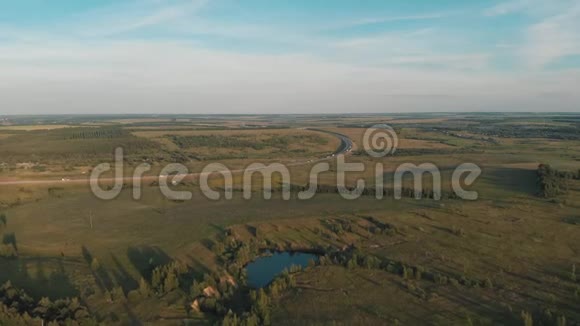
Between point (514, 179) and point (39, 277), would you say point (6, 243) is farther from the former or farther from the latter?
point (514, 179)

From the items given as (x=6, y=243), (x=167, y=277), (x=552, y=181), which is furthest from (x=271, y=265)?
(x=552, y=181)

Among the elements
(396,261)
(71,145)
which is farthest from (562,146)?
(71,145)

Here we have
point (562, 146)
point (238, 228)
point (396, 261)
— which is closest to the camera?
point (396, 261)

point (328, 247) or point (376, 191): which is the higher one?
point (376, 191)

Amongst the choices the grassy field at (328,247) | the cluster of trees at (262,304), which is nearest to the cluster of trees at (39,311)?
the grassy field at (328,247)

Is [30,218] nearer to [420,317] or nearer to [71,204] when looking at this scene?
[71,204]

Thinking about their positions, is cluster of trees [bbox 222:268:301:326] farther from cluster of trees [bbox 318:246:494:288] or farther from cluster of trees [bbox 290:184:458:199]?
cluster of trees [bbox 290:184:458:199]

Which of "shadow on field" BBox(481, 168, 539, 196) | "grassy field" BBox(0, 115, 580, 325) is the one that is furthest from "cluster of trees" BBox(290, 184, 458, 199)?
"shadow on field" BBox(481, 168, 539, 196)
